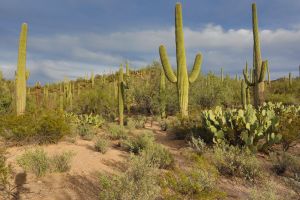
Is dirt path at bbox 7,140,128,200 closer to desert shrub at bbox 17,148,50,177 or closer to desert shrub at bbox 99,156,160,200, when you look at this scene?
desert shrub at bbox 17,148,50,177

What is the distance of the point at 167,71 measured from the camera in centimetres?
1416

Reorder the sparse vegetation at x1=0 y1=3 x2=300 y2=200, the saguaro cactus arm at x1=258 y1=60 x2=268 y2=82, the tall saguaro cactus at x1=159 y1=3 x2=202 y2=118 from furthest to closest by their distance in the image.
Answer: the saguaro cactus arm at x1=258 y1=60 x2=268 y2=82 < the tall saguaro cactus at x1=159 y1=3 x2=202 y2=118 < the sparse vegetation at x1=0 y1=3 x2=300 y2=200

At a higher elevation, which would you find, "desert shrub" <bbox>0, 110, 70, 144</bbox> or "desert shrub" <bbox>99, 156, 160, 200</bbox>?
"desert shrub" <bbox>0, 110, 70, 144</bbox>

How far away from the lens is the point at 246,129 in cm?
820

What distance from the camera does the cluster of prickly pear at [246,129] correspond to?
8047 millimetres

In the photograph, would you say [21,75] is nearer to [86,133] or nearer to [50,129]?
[86,133]

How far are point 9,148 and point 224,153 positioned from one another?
597cm

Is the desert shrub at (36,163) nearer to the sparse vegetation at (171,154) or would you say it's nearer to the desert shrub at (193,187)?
the sparse vegetation at (171,154)

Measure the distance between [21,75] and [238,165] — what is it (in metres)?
10.2

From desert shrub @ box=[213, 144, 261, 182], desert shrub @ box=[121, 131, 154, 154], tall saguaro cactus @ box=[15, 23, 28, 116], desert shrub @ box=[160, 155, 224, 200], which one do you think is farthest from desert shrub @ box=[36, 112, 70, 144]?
desert shrub @ box=[160, 155, 224, 200]

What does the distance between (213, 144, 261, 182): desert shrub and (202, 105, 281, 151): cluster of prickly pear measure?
1028mm

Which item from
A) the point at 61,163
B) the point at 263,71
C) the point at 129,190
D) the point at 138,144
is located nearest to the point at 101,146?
the point at 138,144

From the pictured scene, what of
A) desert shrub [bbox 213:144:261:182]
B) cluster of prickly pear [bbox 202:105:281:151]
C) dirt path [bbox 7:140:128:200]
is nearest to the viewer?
dirt path [bbox 7:140:128:200]

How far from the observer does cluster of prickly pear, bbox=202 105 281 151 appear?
317 inches
